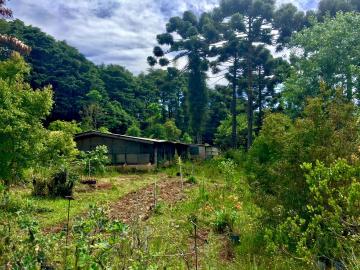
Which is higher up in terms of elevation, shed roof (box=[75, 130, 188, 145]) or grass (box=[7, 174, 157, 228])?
shed roof (box=[75, 130, 188, 145])

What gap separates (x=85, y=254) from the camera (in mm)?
2916

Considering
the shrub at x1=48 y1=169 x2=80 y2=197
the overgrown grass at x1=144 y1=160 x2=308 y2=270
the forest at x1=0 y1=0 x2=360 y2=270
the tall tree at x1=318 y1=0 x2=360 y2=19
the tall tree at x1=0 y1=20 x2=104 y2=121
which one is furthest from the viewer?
the tall tree at x1=0 y1=20 x2=104 y2=121

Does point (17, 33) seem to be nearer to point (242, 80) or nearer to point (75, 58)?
point (75, 58)

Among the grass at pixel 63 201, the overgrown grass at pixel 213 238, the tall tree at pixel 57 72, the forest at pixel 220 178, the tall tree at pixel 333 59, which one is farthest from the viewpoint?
the tall tree at pixel 57 72

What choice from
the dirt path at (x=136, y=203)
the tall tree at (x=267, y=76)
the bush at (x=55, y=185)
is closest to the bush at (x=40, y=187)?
the bush at (x=55, y=185)

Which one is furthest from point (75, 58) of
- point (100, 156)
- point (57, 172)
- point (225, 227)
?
point (225, 227)

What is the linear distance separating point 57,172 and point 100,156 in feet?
20.7

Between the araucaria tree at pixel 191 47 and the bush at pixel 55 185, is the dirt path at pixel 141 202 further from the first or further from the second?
the araucaria tree at pixel 191 47

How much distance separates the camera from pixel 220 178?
22000 millimetres

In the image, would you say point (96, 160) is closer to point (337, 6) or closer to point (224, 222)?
point (224, 222)

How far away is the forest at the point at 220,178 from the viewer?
12.8 feet

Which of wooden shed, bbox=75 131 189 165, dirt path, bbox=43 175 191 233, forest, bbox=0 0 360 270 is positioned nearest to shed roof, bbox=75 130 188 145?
wooden shed, bbox=75 131 189 165

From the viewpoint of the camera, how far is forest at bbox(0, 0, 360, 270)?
389 cm

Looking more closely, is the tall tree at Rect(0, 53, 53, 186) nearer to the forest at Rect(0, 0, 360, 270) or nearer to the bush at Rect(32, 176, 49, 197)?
the forest at Rect(0, 0, 360, 270)
